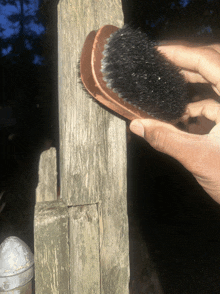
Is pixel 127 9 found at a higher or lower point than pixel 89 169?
higher

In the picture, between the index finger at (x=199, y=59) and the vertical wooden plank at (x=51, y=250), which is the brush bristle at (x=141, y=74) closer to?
the index finger at (x=199, y=59)

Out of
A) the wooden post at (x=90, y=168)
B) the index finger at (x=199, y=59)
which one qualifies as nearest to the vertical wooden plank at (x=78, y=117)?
the wooden post at (x=90, y=168)

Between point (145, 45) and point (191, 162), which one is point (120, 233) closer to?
point (191, 162)

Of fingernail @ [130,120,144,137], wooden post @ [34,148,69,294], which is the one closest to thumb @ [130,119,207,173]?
fingernail @ [130,120,144,137]

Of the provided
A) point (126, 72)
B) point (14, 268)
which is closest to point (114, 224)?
point (126, 72)

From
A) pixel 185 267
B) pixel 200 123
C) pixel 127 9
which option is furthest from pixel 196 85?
pixel 185 267

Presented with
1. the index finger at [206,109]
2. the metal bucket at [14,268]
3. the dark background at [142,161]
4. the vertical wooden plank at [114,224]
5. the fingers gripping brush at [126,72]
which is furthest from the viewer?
the dark background at [142,161]

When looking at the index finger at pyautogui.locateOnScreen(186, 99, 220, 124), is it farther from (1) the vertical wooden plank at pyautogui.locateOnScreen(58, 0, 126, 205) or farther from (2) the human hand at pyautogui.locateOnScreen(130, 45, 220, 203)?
(1) the vertical wooden plank at pyautogui.locateOnScreen(58, 0, 126, 205)
